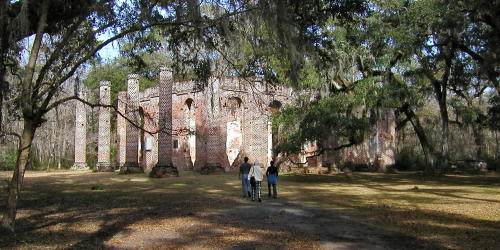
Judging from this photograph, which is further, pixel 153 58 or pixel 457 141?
pixel 153 58

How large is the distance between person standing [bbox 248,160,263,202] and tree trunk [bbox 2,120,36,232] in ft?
21.2

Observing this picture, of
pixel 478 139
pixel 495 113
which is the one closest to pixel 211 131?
pixel 495 113

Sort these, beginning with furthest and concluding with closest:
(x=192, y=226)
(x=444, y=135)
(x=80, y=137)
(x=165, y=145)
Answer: (x=80, y=137) < (x=165, y=145) < (x=444, y=135) < (x=192, y=226)

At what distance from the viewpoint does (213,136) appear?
1173 inches

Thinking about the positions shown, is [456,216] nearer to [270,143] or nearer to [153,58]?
[270,143]

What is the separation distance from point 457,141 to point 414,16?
19.8 m

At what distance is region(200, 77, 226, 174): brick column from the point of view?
29.3 m

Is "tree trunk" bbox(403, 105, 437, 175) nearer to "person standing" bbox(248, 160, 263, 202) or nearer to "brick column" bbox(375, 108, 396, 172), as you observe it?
"brick column" bbox(375, 108, 396, 172)

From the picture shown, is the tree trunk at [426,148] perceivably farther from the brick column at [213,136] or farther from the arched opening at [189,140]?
the arched opening at [189,140]

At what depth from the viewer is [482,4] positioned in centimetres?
1376

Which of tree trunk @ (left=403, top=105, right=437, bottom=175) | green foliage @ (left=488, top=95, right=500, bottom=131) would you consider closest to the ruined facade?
tree trunk @ (left=403, top=105, right=437, bottom=175)

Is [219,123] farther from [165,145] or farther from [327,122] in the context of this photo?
[327,122]

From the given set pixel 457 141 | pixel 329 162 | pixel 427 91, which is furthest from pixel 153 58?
pixel 457 141

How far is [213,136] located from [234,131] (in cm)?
388
